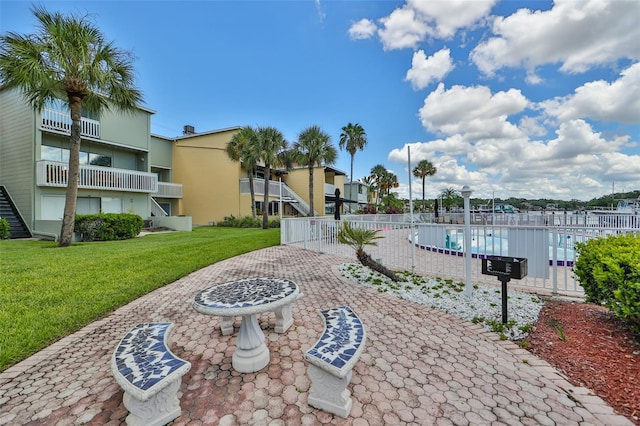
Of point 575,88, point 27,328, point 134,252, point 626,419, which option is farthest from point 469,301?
point 575,88

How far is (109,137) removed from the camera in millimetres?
17172

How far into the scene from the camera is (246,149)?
20.4 meters

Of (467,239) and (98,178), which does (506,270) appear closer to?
(467,239)

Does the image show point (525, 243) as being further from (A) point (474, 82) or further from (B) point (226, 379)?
(A) point (474, 82)

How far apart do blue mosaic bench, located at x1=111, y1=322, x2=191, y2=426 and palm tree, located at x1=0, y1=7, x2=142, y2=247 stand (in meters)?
11.9

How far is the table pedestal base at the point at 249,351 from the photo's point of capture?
2.74m

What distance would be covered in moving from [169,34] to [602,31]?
16.7 m

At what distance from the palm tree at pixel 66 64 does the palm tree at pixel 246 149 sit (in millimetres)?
9486

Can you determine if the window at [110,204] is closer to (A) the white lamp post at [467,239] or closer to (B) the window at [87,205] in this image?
(B) the window at [87,205]

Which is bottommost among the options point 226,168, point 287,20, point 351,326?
point 351,326

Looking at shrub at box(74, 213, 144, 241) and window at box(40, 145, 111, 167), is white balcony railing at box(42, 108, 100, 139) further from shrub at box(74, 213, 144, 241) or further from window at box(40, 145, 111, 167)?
shrub at box(74, 213, 144, 241)

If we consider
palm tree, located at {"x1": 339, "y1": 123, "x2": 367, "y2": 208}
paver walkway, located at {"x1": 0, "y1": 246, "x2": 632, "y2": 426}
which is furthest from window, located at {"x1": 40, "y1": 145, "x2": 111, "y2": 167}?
palm tree, located at {"x1": 339, "y1": 123, "x2": 367, "y2": 208}

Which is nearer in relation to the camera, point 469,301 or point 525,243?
point 469,301

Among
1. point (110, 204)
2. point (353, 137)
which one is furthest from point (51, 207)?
point (353, 137)
